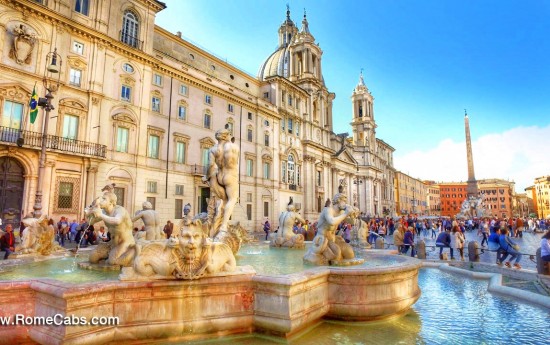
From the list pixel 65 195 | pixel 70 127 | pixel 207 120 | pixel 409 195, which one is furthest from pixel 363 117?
pixel 65 195

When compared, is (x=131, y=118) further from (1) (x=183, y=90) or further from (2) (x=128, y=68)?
(1) (x=183, y=90)

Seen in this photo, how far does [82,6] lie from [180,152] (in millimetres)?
11112

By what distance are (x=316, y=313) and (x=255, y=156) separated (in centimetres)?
2874

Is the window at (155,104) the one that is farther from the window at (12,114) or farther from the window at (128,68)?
the window at (12,114)

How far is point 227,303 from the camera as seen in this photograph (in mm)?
3809

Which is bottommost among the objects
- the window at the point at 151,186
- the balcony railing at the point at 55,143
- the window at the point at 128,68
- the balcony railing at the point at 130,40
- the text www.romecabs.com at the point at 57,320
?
the text www.romecabs.com at the point at 57,320

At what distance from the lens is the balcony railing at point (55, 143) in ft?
53.5

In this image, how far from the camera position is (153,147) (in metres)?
23.8

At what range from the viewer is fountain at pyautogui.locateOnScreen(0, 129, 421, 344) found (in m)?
3.25

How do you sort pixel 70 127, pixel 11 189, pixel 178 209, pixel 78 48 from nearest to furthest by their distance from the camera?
pixel 11 189 → pixel 70 127 → pixel 78 48 → pixel 178 209

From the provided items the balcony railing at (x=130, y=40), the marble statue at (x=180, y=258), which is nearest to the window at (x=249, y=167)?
the balcony railing at (x=130, y=40)

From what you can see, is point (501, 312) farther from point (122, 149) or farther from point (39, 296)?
point (122, 149)

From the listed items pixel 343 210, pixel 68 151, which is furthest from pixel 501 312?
pixel 68 151

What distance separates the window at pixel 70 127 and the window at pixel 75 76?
202cm
